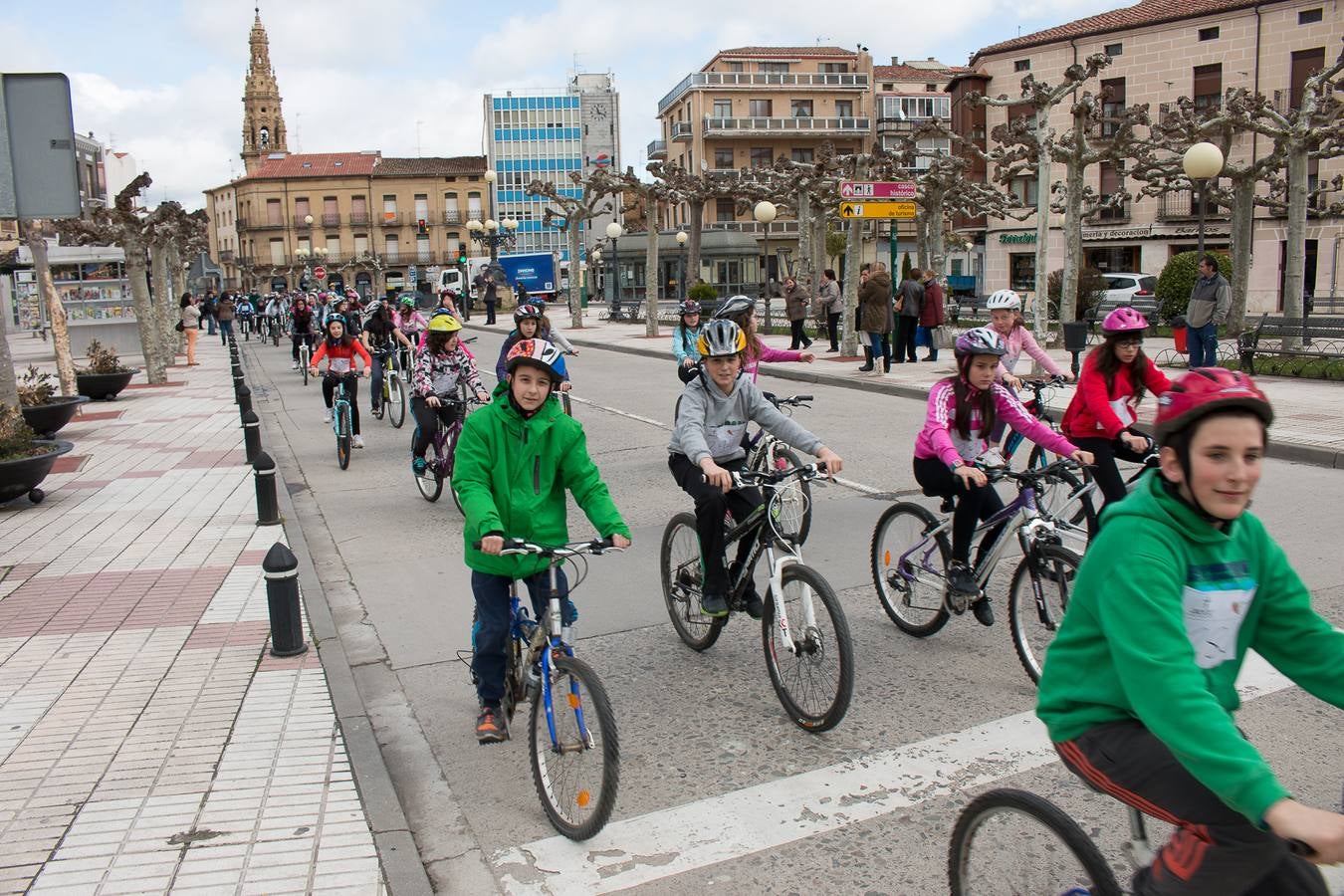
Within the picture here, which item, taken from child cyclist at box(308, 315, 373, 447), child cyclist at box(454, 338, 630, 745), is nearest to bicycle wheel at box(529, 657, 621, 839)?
child cyclist at box(454, 338, 630, 745)

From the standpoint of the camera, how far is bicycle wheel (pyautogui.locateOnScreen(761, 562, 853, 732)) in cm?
457

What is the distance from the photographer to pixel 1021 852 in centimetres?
270

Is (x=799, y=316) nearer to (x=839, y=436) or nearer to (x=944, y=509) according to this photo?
(x=839, y=436)

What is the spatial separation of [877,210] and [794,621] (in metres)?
15.4

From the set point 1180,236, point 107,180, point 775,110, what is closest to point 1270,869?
point 1180,236

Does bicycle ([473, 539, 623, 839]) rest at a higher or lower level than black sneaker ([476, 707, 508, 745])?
higher

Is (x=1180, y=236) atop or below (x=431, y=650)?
atop

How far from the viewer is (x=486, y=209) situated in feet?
337

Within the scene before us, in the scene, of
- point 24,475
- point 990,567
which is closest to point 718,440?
point 990,567

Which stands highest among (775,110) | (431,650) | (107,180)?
(775,110)

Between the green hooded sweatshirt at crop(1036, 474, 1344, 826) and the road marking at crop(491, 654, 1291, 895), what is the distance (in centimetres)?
162

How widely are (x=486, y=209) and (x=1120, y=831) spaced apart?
103 metres

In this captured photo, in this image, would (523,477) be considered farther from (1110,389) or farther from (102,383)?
(102,383)

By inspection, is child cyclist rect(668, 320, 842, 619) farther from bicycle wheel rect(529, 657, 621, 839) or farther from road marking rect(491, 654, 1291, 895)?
bicycle wheel rect(529, 657, 621, 839)
